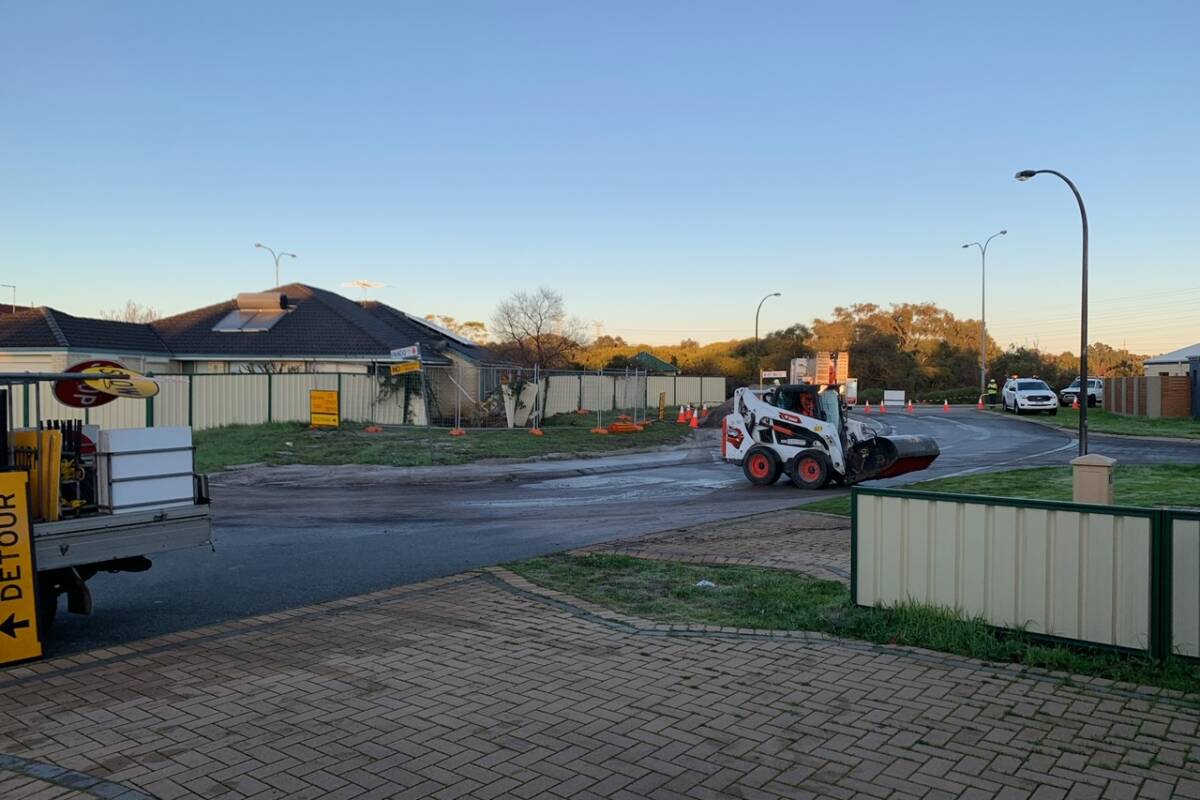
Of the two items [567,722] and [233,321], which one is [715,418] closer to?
[233,321]

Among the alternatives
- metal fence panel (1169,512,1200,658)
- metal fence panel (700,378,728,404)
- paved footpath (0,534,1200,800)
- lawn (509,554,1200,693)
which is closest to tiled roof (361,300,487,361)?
metal fence panel (700,378,728,404)

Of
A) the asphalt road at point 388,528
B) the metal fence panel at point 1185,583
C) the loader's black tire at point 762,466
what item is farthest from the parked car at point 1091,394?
the metal fence panel at point 1185,583

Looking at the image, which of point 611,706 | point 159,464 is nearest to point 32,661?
point 159,464

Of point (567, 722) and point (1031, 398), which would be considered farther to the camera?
point (1031, 398)

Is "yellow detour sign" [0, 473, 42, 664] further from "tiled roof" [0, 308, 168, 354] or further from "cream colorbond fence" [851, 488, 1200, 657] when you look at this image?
"tiled roof" [0, 308, 168, 354]

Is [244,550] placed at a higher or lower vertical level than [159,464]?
lower

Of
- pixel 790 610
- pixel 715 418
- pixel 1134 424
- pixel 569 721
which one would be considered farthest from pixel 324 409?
pixel 1134 424

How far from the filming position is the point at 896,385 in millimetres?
74500

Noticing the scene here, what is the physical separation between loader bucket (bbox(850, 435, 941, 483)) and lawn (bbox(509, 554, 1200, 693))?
9109 millimetres

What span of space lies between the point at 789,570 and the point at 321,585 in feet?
15.8

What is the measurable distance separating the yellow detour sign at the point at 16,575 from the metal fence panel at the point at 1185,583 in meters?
7.87

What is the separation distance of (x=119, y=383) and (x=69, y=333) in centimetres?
2968

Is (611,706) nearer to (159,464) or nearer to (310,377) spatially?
(159,464)

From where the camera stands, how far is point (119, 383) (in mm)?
7430
